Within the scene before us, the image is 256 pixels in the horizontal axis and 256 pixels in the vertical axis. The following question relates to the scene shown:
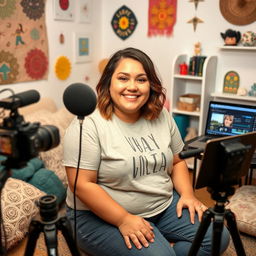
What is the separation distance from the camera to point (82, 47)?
11.4 feet

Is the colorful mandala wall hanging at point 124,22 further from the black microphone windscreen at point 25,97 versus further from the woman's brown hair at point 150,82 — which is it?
the black microphone windscreen at point 25,97

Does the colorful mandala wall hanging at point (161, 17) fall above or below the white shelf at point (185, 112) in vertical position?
above

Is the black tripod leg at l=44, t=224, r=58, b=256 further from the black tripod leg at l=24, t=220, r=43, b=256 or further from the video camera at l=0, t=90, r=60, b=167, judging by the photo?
the video camera at l=0, t=90, r=60, b=167

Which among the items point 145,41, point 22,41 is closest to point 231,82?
point 145,41

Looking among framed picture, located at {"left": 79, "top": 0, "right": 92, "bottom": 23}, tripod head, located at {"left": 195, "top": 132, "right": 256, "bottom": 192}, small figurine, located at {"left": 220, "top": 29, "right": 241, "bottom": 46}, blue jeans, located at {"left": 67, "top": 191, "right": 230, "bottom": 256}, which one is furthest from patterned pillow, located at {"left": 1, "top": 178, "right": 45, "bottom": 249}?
small figurine, located at {"left": 220, "top": 29, "right": 241, "bottom": 46}

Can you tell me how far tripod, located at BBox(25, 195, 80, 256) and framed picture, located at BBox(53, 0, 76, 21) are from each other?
7.98 feet

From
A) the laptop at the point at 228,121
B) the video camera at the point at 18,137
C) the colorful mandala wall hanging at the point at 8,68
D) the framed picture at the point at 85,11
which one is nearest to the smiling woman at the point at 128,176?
the video camera at the point at 18,137

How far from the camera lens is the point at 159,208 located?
1.64 m

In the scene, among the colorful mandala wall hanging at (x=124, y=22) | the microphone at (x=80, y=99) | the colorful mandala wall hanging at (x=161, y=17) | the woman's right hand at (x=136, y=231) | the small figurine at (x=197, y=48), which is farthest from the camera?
the colorful mandala wall hanging at (x=124, y=22)

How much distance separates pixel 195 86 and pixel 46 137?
2665 millimetres

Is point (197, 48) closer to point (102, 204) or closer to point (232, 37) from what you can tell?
point (232, 37)

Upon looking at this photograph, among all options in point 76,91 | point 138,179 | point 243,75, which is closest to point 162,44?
point 243,75

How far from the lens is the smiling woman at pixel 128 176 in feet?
4.81

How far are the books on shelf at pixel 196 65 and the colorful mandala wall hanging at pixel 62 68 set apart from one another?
120cm
